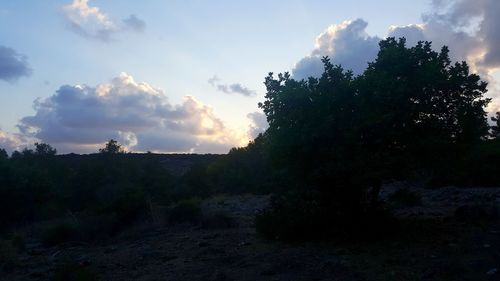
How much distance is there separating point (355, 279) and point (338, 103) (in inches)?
210

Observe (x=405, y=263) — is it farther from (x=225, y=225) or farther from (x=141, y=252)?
(x=225, y=225)

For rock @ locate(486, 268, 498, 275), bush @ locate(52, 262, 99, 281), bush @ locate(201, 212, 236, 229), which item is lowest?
bush @ locate(52, 262, 99, 281)

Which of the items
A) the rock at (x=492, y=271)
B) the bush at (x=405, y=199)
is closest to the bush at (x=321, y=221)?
the rock at (x=492, y=271)

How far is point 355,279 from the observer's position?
1182cm

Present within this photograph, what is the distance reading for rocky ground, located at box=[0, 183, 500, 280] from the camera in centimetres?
1228

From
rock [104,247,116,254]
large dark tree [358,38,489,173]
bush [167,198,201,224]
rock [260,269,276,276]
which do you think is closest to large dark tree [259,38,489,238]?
large dark tree [358,38,489,173]

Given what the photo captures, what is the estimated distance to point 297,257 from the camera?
47.7 ft

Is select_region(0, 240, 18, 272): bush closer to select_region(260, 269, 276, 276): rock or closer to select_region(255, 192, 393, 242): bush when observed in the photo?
select_region(255, 192, 393, 242): bush

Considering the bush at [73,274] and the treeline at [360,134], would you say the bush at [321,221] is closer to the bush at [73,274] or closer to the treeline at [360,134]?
the treeline at [360,134]

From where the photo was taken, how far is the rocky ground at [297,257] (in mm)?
12282

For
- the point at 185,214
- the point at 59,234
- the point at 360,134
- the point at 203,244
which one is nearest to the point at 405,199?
the point at 185,214

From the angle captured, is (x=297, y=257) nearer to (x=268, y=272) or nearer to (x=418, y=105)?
(x=268, y=272)

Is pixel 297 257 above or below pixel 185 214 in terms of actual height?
below

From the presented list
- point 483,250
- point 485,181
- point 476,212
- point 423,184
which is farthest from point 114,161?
point 483,250
